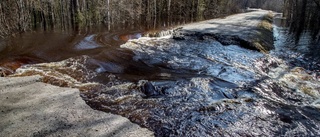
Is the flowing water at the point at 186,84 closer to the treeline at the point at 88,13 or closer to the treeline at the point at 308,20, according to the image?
the treeline at the point at 88,13

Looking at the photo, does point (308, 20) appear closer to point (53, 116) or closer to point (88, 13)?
point (88, 13)

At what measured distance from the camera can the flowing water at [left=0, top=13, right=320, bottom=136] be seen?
3756 millimetres

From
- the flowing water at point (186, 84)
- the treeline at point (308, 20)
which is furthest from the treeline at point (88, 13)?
the treeline at point (308, 20)

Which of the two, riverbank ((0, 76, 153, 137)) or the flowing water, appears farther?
the flowing water

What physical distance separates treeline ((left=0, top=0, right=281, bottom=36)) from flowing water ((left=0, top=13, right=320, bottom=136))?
15.4 ft

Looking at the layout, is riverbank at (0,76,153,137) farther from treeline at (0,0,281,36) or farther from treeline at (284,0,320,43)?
treeline at (284,0,320,43)

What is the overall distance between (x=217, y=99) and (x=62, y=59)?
4721 millimetres

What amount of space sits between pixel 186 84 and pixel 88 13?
1560 centimetres

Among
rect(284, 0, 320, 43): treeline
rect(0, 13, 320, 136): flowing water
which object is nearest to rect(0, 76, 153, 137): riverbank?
rect(0, 13, 320, 136): flowing water

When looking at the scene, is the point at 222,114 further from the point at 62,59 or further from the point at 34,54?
the point at 34,54

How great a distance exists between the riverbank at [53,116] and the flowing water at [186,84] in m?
0.25

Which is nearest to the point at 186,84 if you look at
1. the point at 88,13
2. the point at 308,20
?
the point at 88,13

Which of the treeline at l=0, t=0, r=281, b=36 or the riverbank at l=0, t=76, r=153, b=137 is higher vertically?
the treeline at l=0, t=0, r=281, b=36

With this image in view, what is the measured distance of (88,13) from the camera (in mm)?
18609
